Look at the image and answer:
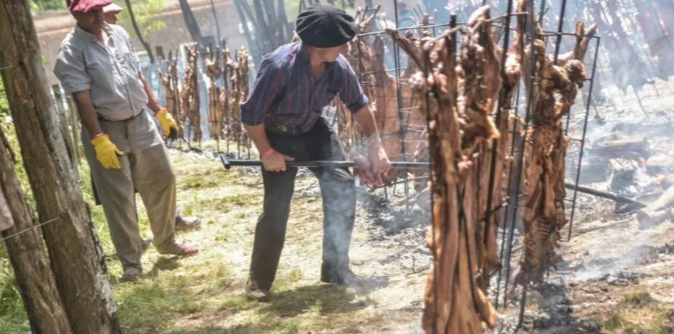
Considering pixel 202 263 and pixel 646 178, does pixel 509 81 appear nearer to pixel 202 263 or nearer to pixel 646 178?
pixel 202 263

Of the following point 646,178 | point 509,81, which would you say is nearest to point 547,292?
point 509,81

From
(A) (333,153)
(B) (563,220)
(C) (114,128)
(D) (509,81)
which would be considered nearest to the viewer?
(D) (509,81)

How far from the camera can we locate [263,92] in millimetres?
4695

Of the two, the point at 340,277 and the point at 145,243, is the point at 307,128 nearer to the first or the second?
the point at 340,277

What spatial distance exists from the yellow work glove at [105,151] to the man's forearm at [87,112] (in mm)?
52

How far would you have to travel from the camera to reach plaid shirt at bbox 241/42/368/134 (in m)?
4.70

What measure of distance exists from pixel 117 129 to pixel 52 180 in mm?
1877

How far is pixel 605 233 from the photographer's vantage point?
5402mm

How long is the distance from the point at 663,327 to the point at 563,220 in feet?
2.67

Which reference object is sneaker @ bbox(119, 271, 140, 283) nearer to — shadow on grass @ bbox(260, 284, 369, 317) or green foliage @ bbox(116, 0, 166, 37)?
shadow on grass @ bbox(260, 284, 369, 317)

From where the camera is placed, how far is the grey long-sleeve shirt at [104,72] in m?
5.46

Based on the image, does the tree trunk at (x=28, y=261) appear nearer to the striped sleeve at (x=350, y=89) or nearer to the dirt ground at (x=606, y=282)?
the striped sleeve at (x=350, y=89)

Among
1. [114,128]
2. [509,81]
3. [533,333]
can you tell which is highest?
[509,81]

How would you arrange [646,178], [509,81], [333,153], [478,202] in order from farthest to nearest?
[646,178] < [333,153] < [509,81] < [478,202]
